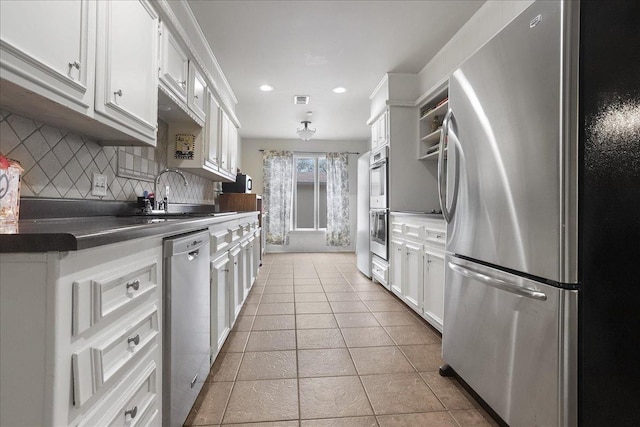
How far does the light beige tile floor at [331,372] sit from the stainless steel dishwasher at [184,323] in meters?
0.23

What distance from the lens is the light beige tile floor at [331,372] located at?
4.82ft

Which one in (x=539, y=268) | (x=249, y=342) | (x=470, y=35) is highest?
(x=470, y=35)

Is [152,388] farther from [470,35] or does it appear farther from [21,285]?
[470,35]

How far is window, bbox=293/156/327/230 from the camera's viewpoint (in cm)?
723

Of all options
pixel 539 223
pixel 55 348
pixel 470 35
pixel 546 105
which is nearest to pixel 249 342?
pixel 55 348

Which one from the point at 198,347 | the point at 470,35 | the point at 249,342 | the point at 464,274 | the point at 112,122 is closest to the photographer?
the point at 112,122

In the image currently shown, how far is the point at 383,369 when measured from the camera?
1897 mm

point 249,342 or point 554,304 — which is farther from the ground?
point 554,304

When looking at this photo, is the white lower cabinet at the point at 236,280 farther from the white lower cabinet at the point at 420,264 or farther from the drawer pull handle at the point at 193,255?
the white lower cabinet at the point at 420,264

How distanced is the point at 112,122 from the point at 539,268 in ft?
5.95

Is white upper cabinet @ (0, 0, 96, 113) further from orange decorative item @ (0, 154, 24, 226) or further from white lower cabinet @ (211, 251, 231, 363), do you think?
white lower cabinet @ (211, 251, 231, 363)

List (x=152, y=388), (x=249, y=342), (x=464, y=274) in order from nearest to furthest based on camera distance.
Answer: (x=152, y=388)
(x=464, y=274)
(x=249, y=342)

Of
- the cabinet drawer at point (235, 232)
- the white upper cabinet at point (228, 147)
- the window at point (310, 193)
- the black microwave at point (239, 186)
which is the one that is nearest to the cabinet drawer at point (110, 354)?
the cabinet drawer at point (235, 232)

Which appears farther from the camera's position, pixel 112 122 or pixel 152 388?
pixel 112 122
